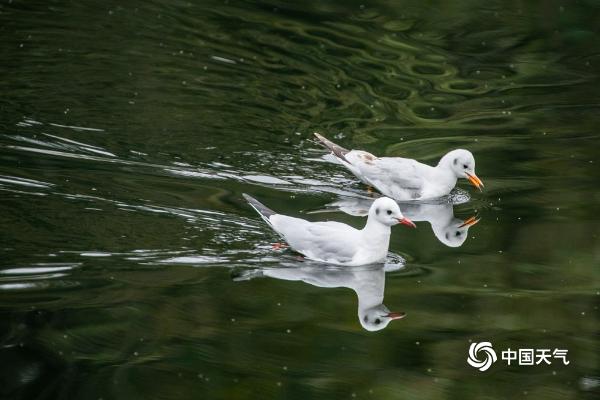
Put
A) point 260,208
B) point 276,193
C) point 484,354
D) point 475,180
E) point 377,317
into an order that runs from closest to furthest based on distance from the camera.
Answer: point 484,354
point 377,317
point 260,208
point 276,193
point 475,180

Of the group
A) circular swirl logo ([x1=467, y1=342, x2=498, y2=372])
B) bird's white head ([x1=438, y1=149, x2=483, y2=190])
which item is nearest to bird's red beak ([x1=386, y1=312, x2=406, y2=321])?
circular swirl logo ([x1=467, y1=342, x2=498, y2=372])

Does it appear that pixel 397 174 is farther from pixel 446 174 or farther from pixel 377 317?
pixel 377 317

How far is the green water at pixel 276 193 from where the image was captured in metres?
7.08

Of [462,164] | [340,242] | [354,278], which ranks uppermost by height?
[462,164]

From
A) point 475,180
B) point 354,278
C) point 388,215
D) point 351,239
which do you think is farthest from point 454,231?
point 354,278

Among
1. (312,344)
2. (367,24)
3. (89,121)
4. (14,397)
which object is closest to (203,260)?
(312,344)

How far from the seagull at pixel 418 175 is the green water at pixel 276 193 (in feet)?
0.73

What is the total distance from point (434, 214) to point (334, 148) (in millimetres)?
1300

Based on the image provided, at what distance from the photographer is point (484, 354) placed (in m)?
7.34

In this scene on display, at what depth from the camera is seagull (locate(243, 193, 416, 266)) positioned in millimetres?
8758

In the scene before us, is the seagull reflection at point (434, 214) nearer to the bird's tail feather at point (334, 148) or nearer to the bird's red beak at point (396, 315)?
the bird's tail feather at point (334, 148)

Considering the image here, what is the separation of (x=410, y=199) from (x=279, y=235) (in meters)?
1.90

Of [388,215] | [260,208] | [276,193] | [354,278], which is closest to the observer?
[354,278]

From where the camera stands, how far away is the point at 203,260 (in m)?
8.58
